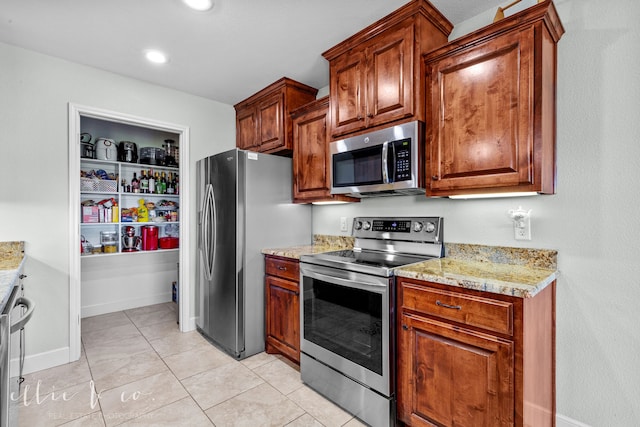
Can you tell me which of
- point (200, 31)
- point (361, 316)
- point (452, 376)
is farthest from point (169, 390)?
point (200, 31)

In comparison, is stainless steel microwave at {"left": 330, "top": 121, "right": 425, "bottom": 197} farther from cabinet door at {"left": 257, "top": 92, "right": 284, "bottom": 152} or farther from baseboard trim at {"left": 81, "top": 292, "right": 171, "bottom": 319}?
baseboard trim at {"left": 81, "top": 292, "right": 171, "bottom": 319}

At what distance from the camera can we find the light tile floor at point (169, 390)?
184 cm

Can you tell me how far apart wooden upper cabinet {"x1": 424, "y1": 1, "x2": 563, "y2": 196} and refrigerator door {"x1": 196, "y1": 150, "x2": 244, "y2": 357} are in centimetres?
162

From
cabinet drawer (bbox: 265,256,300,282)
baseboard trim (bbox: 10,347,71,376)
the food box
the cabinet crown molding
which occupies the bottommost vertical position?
baseboard trim (bbox: 10,347,71,376)

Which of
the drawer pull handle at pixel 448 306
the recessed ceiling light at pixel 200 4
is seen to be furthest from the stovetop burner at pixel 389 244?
the recessed ceiling light at pixel 200 4

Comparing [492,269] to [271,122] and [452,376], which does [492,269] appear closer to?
[452,376]

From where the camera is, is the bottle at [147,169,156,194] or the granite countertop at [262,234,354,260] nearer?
the granite countertop at [262,234,354,260]

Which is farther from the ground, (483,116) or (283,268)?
(483,116)

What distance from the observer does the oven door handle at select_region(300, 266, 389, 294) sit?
1.69 metres

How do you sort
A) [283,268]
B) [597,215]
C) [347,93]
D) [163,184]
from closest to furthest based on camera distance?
[597,215], [347,93], [283,268], [163,184]

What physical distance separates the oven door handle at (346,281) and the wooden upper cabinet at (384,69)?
100 centimetres

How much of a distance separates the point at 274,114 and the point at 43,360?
281cm

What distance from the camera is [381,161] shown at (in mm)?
2037

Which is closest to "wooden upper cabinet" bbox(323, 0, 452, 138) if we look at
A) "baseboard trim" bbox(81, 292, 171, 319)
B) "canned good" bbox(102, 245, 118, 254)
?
"canned good" bbox(102, 245, 118, 254)
